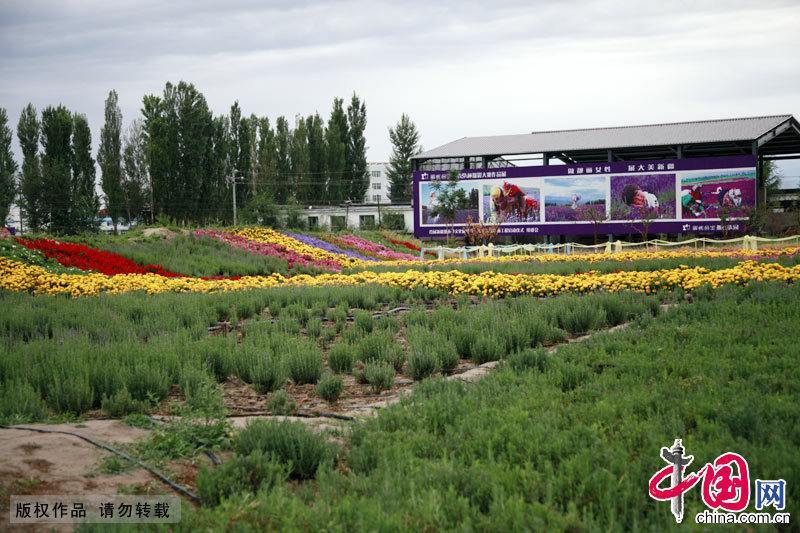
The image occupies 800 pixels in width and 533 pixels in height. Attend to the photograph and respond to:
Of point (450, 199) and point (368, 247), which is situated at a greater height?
point (450, 199)

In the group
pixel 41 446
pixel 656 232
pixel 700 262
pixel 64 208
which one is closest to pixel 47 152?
pixel 64 208

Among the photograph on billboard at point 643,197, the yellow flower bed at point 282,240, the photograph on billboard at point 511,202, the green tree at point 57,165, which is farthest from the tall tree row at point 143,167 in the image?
the photograph on billboard at point 643,197

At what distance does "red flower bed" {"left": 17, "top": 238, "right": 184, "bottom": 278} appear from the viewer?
1988cm

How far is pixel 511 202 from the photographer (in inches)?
1907

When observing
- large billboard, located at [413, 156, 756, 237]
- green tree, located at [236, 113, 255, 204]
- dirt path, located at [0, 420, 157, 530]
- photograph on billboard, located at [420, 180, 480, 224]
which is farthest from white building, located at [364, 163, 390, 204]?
dirt path, located at [0, 420, 157, 530]

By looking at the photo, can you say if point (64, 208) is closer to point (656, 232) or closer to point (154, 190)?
point (154, 190)

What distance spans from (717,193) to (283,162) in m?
38.6

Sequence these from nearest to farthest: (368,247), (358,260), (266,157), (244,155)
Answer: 1. (358,260)
2. (368,247)
3. (244,155)
4. (266,157)

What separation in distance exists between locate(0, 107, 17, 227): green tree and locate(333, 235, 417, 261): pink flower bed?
24.1 metres

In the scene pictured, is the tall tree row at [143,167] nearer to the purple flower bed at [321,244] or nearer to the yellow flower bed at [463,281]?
the purple flower bed at [321,244]

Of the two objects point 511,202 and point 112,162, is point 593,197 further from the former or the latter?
point 112,162

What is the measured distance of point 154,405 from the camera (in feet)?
21.8

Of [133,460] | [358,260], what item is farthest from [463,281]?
[358,260]

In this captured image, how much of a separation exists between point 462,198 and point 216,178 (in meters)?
18.8
